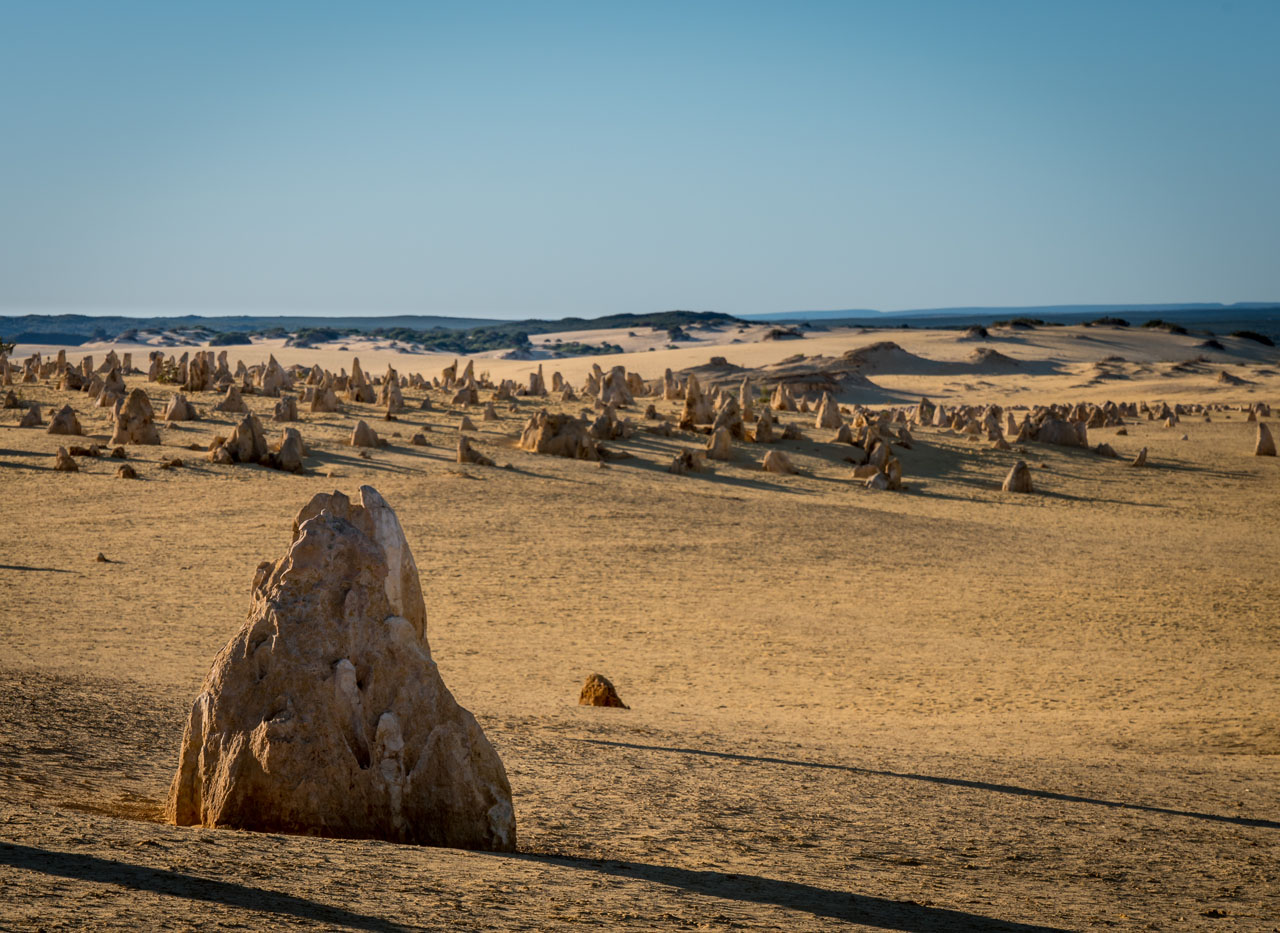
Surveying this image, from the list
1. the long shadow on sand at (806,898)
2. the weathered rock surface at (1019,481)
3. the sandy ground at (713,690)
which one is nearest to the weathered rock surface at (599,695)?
the sandy ground at (713,690)

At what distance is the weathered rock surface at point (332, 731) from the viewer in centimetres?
475

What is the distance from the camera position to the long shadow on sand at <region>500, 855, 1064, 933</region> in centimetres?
421

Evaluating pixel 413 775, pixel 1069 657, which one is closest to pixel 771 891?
pixel 413 775

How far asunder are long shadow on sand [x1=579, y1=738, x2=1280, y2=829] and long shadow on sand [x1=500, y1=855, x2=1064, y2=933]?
240cm

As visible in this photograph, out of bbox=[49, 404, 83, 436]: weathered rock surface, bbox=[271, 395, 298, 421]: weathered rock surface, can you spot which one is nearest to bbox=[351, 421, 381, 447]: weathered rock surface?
bbox=[271, 395, 298, 421]: weathered rock surface

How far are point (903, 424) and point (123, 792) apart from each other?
25985 millimetres

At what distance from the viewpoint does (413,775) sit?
4.89 metres

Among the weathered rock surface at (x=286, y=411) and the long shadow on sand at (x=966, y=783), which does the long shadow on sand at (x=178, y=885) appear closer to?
the long shadow on sand at (x=966, y=783)

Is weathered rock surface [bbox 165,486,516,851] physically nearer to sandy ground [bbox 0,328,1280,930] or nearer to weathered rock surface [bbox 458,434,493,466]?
sandy ground [bbox 0,328,1280,930]

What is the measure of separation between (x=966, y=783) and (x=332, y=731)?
3.75m

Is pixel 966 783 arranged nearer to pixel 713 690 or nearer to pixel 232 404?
pixel 713 690

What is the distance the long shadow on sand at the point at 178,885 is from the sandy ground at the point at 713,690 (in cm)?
2

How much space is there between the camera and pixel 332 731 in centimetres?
480

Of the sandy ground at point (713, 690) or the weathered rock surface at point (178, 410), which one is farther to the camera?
the weathered rock surface at point (178, 410)
